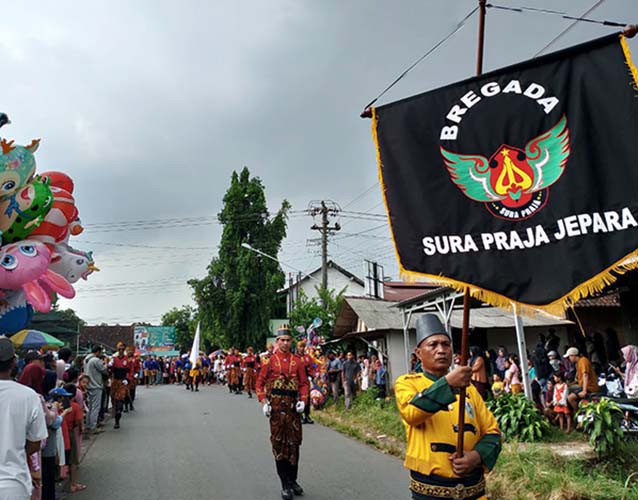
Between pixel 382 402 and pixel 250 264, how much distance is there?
24.0m

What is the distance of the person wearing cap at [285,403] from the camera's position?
6.59 metres

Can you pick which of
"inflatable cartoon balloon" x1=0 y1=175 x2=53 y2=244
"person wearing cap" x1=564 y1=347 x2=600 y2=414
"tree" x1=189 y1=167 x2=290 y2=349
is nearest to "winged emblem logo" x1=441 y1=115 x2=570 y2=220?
"inflatable cartoon balloon" x1=0 y1=175 x2=53 y2=244

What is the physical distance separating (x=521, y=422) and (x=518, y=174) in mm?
6331

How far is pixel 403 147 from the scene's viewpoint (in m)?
3.99

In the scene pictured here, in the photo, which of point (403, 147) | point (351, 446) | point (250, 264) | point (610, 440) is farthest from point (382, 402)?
point (250, 264)

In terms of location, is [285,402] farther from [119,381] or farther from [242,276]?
[242,276]

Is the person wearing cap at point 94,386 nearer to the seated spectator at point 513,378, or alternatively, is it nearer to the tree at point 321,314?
the seated spectator at point 513,378

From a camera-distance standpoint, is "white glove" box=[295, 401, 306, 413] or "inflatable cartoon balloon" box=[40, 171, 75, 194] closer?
"white glove" box=[295, 401, 306, 413]

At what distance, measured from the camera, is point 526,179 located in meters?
3.52

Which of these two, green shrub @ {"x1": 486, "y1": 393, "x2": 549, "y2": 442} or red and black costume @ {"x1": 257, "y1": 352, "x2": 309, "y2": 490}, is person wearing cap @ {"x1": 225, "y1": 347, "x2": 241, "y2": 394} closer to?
green shrub @ {"x1": 486, "y1": 393, "x2": 549, "y2": 442}

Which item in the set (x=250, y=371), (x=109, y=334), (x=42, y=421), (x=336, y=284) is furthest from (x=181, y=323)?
(x=42, y=421)

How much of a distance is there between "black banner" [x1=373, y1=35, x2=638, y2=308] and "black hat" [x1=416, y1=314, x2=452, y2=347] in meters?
0.30

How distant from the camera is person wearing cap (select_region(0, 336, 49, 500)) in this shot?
3.44 meters

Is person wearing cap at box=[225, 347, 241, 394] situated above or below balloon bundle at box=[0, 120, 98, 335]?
below
